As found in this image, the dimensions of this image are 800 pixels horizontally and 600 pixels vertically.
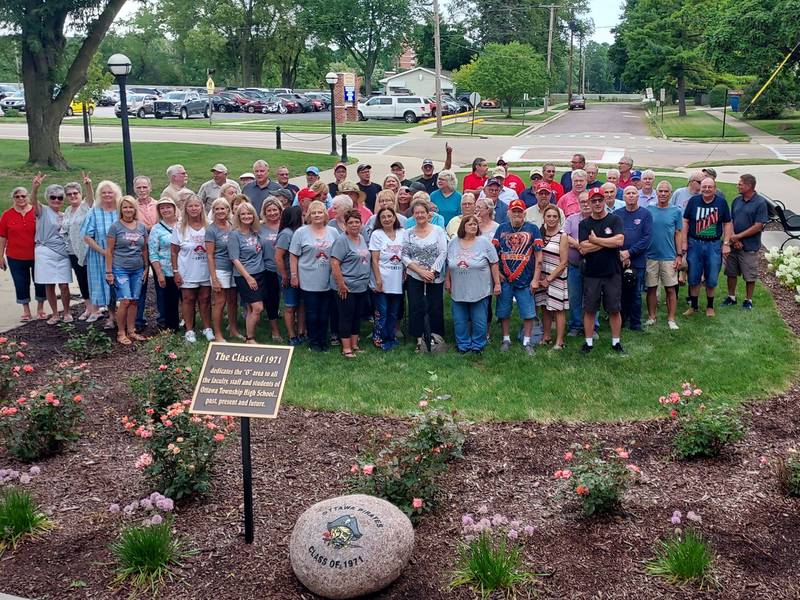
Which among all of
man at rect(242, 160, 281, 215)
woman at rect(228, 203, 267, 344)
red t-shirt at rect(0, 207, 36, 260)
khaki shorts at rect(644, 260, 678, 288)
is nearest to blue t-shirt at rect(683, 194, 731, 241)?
khaki shorts at rect(644, 260, 678, 288)

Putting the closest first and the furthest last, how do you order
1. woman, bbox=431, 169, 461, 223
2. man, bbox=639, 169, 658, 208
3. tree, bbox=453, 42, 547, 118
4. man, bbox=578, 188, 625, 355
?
man, bbox=578, 188, 625, 355, man, bbox=639, 169, 658, 208, woman, bbox=431, 169, 461, 223, tree, bbox=453, 42, 547, 118

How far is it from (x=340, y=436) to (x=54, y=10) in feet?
58.8

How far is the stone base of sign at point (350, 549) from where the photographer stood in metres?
4.71

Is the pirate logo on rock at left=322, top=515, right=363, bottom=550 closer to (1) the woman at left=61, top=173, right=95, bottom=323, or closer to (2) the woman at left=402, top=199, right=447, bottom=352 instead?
(2) the woman at left=402, top=199, right=447, bottom=352

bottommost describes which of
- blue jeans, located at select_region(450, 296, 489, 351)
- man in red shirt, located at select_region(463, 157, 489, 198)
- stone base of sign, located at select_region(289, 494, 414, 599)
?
stone base of sign, located at select_region(289, 494, 414, 599)

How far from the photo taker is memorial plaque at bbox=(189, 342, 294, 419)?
509cm

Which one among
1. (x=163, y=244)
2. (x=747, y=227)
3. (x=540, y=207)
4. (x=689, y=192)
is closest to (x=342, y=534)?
(x=163, y=244)

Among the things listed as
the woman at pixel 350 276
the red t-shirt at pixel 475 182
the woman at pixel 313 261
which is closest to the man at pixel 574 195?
the red t-shirt at pixel 475 182

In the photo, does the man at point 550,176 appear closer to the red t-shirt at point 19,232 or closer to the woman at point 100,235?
the woman at point 100,235

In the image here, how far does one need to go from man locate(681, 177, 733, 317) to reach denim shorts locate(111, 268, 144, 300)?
248 inches

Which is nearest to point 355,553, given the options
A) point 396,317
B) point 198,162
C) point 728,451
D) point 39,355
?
point 728,451

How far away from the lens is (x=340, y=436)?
7.14 metres

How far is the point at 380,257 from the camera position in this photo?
367 inches

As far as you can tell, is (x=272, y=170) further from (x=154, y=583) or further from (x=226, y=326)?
(x=154, y=583)
